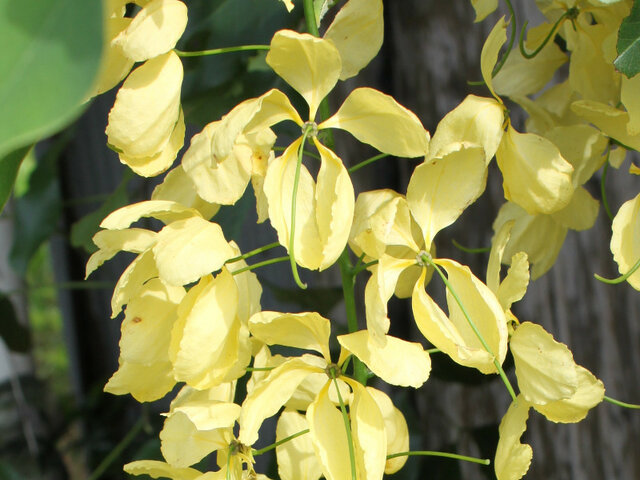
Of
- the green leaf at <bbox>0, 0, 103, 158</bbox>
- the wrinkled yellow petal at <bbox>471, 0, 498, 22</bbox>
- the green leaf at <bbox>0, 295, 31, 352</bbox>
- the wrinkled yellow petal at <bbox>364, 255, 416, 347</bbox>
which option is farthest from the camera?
the green leaf at <bbox>0, 295, 31, 352</bbox>

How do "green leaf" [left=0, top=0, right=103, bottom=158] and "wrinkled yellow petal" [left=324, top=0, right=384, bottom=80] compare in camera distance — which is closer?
"green leaf" [left=0, top=0, right=103, bottom=158]

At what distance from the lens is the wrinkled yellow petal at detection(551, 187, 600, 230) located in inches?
17.4

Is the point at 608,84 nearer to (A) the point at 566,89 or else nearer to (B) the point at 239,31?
(A) the point at 566,89

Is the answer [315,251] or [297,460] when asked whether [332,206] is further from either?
[297,460]

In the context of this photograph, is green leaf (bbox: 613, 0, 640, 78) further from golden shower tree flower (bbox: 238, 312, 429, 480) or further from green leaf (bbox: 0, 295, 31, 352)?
green leaf (bbox: 0, 295, 31, 352)

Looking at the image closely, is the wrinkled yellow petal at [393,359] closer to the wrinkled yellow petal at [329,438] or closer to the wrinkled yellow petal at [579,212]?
the wrinkled yellow petal at [329,438]

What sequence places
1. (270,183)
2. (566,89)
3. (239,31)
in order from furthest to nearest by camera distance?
(239,31) → (566,89) → (270,183)

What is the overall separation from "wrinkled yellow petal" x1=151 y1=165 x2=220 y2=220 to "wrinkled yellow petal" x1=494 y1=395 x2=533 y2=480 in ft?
0.56

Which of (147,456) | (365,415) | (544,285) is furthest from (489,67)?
(147,456)

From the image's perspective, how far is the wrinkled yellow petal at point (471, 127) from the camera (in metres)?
0.35

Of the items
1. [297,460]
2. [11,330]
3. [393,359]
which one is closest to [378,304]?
[393,359]

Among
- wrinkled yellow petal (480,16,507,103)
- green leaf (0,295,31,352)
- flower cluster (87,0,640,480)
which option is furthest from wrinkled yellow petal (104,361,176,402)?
green leaf (0,295,31,352)

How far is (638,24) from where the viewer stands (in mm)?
341

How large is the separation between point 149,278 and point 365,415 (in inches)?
4.6
